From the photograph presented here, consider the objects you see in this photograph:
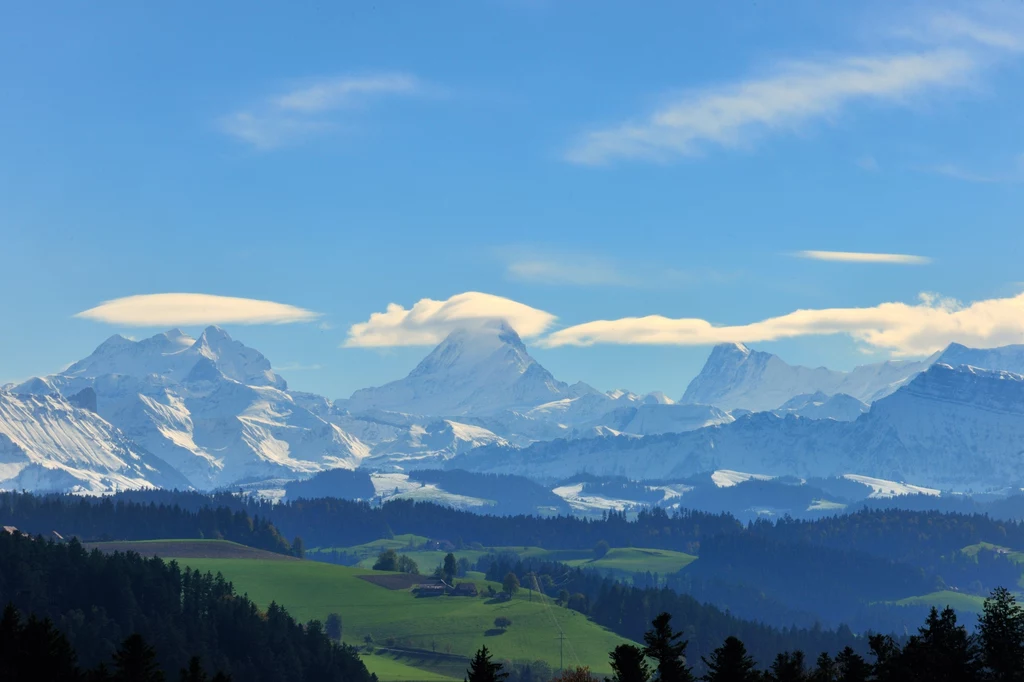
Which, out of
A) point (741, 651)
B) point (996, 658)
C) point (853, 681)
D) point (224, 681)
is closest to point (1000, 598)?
point (996, 658)

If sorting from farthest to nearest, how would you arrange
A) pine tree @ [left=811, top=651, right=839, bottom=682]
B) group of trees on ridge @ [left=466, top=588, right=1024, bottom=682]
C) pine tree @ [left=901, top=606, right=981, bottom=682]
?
pine tree @ [left=811, top=651, right=839, bottom=682], pine tree @ [left=901, top=606, right=981, bottom=682], group of trees on ridge @ [left=466, top=588, right=1024, bottom=682]

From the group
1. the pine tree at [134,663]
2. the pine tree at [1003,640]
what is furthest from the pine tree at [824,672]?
the pine tree at [134,663]

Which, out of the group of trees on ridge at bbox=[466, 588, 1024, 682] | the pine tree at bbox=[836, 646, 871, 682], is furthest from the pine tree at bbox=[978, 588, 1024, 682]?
the pine tree at bbox=[836, 646, 871, 682]

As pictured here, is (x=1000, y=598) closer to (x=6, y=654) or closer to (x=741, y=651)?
(x=741, y=651)

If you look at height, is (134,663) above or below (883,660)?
below

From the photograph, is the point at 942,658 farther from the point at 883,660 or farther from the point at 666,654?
the point at 666,654

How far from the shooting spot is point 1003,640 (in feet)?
305

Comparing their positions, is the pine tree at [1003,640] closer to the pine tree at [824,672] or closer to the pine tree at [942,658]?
the pine tree at [942,658]

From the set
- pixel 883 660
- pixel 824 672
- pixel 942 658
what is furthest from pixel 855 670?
pixel 883 660

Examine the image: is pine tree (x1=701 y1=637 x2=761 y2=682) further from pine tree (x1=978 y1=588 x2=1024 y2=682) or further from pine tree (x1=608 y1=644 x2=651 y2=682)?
pine tree (x1=978 y1=588 x2=1024 y2=682)

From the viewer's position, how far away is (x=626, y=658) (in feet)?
270

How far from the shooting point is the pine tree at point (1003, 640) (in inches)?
3514

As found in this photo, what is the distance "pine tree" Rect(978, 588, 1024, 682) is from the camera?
8925 cm

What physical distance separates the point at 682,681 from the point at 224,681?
2748 cm
